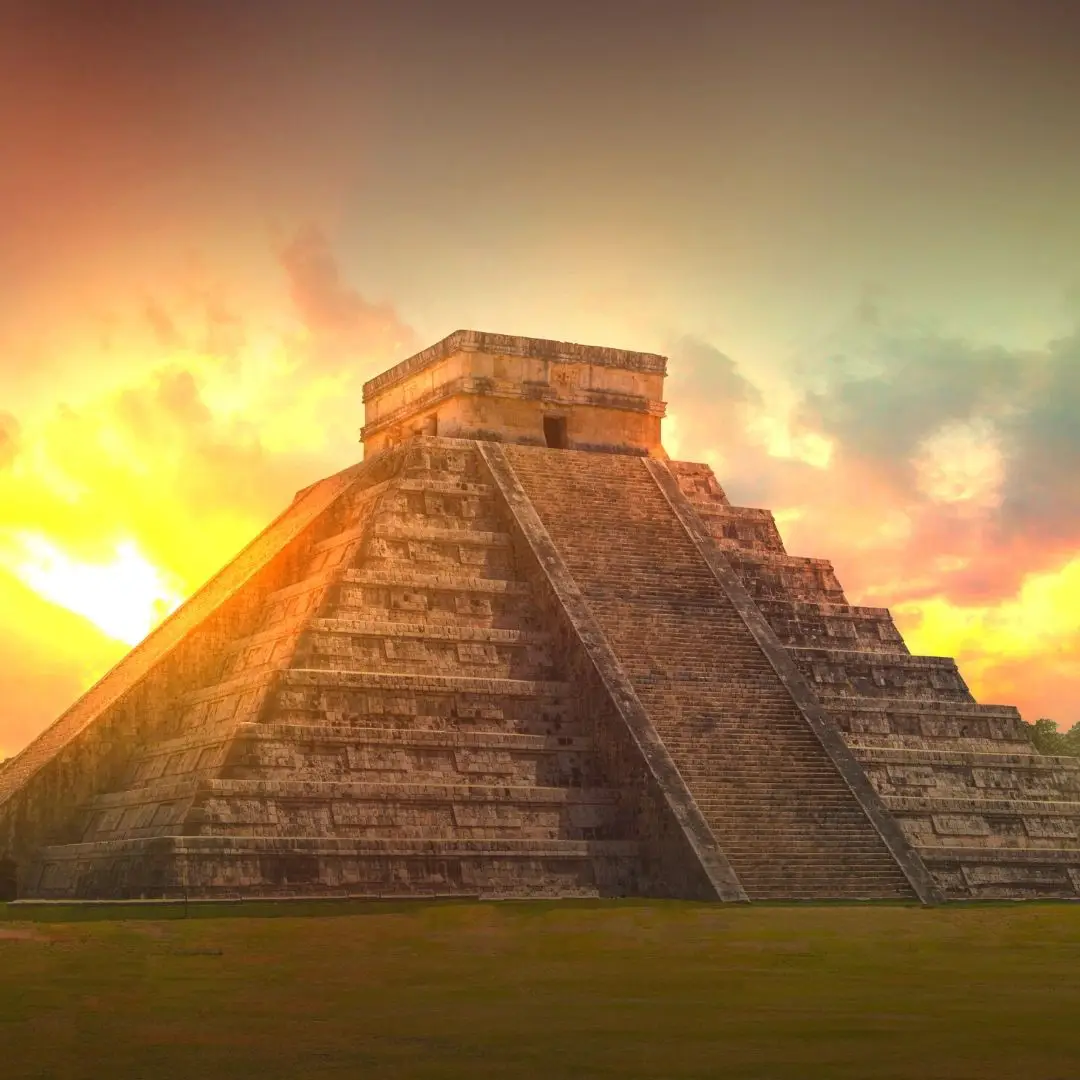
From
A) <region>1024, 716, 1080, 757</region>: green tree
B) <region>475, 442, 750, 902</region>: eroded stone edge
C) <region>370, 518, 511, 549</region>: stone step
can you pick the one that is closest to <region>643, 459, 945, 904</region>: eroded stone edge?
<region>475, 442, 750, 902</region>: eroded stone edge

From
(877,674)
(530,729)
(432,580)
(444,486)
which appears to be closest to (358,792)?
(530,729)

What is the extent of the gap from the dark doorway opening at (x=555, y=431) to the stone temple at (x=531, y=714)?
0.04m

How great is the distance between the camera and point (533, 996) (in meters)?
11.0

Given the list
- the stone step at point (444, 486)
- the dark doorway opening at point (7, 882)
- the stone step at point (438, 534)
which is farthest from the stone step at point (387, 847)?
the stone step at point (444, 486)

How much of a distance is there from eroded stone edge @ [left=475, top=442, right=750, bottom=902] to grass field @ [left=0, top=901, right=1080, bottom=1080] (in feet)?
8.24

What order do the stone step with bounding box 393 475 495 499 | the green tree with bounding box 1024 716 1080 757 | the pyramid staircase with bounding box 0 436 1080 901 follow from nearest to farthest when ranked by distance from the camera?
the pyramid staircase with bounding box 0 436 1080 901
the stone step with bounding box 393 475 495 499
the green tree with bounding box 1024 716 1080 757

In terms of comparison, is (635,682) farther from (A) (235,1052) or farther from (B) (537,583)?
(A) (235,1052)

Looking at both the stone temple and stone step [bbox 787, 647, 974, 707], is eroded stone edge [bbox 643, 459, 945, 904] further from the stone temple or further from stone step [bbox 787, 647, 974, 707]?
stone step [bbox 787, 647, 974, 707]

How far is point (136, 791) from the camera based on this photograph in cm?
2206

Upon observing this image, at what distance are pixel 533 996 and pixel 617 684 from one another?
11.2m

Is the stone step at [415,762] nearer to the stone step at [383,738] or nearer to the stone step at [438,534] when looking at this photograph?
the stone step at [383,738]

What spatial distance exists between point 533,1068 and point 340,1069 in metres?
0.90

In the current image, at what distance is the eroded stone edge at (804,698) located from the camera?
69.0ft

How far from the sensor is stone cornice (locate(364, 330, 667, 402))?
27672 mm
